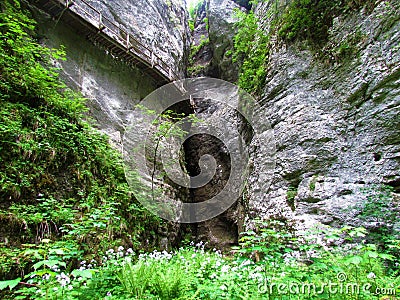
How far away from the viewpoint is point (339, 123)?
549 centimetres

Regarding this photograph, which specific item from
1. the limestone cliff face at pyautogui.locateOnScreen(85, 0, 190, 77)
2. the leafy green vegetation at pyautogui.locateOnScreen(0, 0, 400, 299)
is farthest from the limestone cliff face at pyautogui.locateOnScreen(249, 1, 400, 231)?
the limestone cliff face at pyautogui.locateOnScreen(85, 0, 190, 77)

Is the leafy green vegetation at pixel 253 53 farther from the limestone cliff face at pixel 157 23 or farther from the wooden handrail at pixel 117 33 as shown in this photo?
the limestone cliff face at pixel 157 23

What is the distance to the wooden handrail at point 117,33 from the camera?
855 centimetres

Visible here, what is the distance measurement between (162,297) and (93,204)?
3.65 meters

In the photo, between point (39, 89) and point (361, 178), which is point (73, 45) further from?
point (361, 178)

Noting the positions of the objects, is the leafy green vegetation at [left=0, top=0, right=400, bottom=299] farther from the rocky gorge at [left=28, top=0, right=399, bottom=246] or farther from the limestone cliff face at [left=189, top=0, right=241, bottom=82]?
the limestone cliff face at [left=189, top=0, right=241, bottom=82]

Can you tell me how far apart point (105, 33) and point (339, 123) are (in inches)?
347

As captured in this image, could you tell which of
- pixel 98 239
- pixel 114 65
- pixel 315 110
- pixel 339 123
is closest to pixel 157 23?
pixel 114 65

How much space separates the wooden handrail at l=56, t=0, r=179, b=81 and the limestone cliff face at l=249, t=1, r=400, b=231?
6583mm

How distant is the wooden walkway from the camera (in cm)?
803

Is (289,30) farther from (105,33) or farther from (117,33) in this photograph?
(117,33)

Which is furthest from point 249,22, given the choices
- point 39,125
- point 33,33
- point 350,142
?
point 39,125

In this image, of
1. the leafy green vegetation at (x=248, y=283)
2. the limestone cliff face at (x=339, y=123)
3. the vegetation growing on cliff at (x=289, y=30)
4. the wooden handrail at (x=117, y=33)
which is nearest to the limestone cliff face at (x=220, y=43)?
the vegetation growing on cliff at (x=289, y=30)

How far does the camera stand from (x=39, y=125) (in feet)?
17.5
